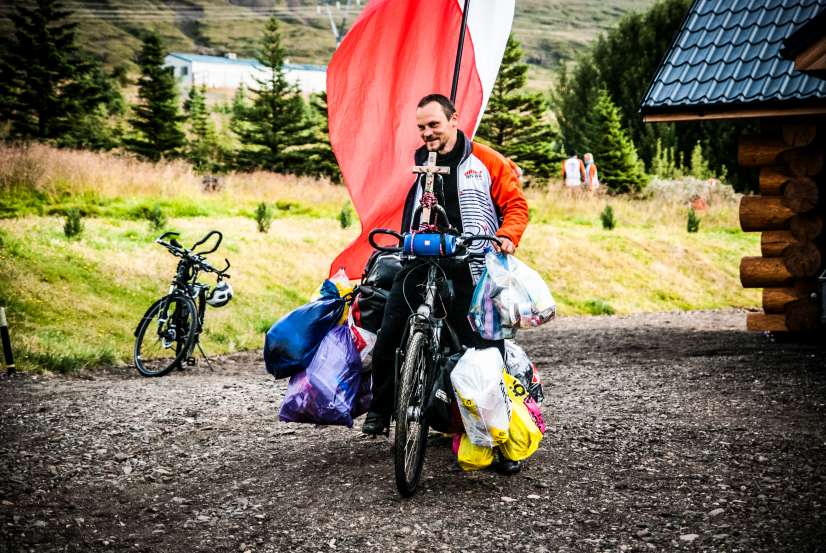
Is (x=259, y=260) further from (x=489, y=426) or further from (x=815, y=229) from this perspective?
(x=489, y=426)

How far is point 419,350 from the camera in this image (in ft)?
15.2

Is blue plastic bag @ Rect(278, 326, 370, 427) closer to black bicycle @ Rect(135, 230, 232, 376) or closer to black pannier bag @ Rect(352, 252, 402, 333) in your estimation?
black pannier bag @ Rect(352, 252, 402, 333)

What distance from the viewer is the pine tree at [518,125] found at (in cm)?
2966

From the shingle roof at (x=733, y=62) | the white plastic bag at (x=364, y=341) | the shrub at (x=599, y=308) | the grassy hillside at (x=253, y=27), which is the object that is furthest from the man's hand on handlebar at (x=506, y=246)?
the grassy hillside at (x=253, y=27)

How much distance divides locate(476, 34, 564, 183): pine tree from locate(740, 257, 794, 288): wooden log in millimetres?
20198

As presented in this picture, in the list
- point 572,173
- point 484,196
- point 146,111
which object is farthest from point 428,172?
point 146,111

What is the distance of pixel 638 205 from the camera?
23.7 metres

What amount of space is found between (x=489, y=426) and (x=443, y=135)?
1636 mm

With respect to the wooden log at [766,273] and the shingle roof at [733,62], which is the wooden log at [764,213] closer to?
the wooden log at [766,273]

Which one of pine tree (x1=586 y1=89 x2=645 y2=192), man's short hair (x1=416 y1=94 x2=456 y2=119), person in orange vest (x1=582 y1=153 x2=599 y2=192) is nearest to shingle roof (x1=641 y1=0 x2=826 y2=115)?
man's short hair (x1=416 y1=94 x2=456 y2=119)

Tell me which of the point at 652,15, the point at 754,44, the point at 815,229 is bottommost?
the point at 815,229

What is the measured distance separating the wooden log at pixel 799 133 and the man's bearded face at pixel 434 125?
19.5ft

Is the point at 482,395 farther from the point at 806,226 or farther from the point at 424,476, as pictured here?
the point at 806,226

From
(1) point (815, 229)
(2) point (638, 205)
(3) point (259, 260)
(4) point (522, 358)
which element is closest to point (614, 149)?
(2) point (638, 205)
